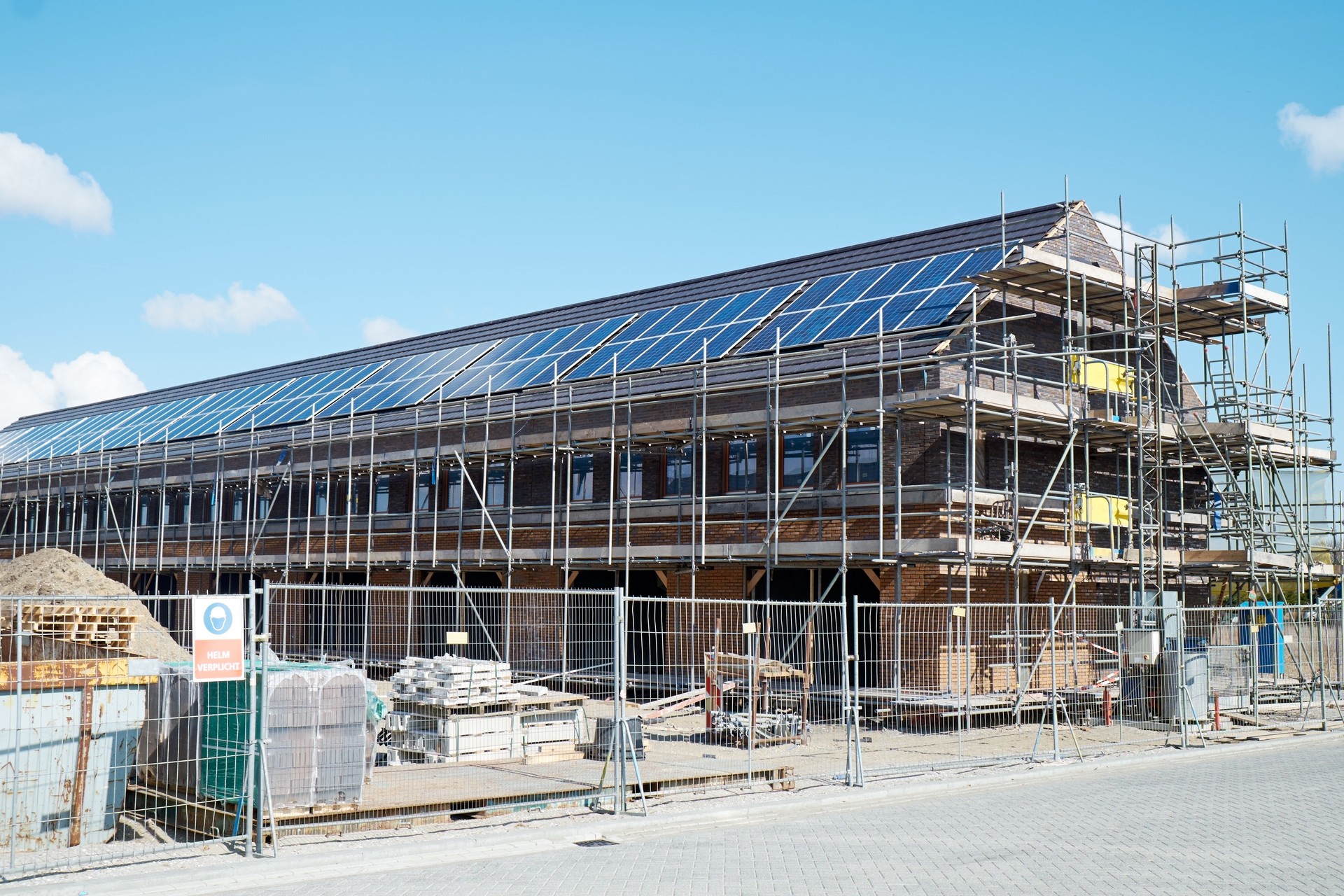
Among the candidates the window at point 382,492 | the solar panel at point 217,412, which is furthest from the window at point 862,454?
the solar panel at point 217,412

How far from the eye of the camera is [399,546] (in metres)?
29.7

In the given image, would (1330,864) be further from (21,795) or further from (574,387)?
(574,387)

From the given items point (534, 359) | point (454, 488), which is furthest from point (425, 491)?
point (534, 359)

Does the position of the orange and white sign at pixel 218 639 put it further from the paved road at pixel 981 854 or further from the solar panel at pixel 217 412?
the solar panel at pixel 217 412

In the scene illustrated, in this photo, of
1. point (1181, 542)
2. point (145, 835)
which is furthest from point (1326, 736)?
point (145, 835)

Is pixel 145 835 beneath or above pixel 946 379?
beneath

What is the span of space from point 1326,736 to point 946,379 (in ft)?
25.8

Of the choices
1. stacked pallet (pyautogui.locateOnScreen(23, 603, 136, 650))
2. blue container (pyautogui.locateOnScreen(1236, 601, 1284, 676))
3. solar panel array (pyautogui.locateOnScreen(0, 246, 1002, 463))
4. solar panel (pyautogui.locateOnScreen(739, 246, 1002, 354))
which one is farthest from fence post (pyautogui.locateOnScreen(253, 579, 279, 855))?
blue container (pyautogui.locateOnScreen(1236, 601, 1284, 676))

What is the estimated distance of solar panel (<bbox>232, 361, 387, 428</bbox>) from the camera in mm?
35906

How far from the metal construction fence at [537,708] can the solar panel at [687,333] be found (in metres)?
5.05

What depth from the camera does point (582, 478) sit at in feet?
88.3

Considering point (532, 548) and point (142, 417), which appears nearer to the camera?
point (532, 548)

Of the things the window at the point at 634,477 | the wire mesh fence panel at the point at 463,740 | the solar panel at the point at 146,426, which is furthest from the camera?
the solar panel at the point at 146,426

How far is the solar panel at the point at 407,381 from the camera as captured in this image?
108 ft
